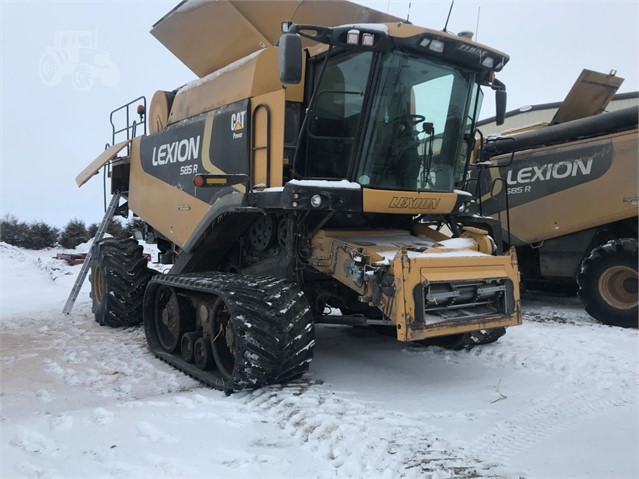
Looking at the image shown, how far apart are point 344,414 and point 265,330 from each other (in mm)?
880

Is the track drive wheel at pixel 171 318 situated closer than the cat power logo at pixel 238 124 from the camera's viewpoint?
No

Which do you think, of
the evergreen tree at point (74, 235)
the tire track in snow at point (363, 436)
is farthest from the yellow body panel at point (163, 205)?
the evergreen tree at point (74, 235)

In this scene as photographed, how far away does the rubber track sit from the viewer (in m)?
4.11

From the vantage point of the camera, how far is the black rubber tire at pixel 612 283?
7.30m

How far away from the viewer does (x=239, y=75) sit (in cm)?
538

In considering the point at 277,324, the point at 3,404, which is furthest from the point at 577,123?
the point at 3,404

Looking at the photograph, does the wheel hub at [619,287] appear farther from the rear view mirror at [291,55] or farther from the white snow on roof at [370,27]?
the rear view mirror at [291,55]

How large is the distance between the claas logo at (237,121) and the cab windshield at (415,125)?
1.24m

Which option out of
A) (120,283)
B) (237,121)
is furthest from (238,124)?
(120,283)

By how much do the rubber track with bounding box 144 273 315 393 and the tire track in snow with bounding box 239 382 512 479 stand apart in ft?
0.55

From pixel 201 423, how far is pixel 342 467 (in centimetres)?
111

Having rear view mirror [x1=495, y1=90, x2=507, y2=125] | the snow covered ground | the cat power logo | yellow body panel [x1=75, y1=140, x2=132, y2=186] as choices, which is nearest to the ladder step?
yellow body panel [x1=75, y1=140, x2=132, y2=186]

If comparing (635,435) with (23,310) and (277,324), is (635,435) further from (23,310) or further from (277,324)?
(23,310)

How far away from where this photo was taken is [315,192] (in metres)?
4.45
